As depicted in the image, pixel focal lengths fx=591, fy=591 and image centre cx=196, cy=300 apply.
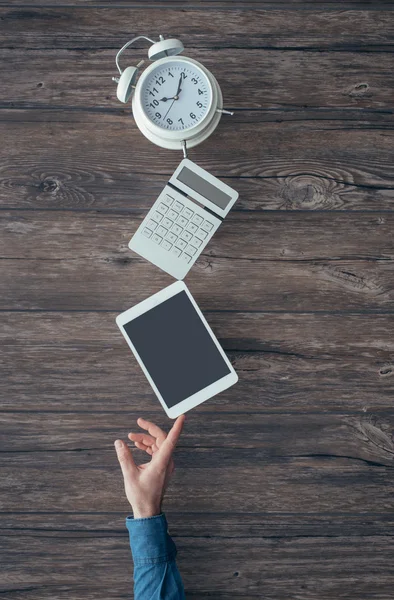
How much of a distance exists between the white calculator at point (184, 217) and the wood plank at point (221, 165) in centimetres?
6

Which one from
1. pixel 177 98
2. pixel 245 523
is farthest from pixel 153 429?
pixel 177 98

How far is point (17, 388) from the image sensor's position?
1.33 m

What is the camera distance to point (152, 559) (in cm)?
119

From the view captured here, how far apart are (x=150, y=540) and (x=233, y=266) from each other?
603 millimetres

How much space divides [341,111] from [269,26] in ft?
0.84

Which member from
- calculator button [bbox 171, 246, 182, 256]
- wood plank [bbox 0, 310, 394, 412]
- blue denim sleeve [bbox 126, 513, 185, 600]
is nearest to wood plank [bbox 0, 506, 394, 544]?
blue denim sleeve [bbox 126, 513, 185, 600]

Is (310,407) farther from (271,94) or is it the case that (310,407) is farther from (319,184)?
(271,94)

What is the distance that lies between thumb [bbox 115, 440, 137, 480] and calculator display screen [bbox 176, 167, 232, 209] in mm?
554

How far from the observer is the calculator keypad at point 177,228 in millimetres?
1278

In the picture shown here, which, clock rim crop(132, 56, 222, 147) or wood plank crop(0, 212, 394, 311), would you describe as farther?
wood plank crop(0, 212, 394, 311)

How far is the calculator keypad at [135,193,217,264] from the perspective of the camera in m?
1.28

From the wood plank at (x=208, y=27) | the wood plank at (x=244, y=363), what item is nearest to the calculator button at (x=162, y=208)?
the wood plank at (x=244, y=363)

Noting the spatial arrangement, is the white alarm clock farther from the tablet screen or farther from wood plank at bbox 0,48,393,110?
the tablet screen

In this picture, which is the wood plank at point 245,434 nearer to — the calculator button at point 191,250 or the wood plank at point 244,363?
the wood plank at point 244,363
